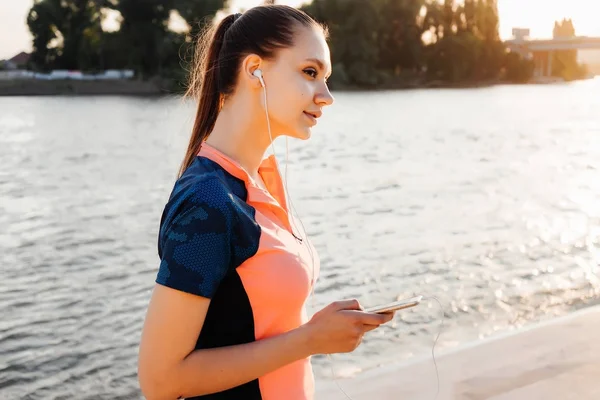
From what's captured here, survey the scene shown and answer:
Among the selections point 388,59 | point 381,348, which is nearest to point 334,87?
point 388,59

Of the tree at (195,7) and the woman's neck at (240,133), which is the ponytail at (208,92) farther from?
the tree at (195,7)

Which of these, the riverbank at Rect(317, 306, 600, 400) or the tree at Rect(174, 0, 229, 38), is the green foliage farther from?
the riverbank at Rect(317, 306, 600, 400)

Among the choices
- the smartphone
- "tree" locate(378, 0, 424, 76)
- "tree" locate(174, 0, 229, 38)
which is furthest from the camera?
"tree" locate(378, 0, 424, 76)

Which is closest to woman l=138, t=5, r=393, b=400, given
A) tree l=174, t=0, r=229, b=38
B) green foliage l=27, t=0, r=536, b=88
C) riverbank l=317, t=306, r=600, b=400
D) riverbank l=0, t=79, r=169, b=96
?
riverbank l=317, t=306, r=600, b=400

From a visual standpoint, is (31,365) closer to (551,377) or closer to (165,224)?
(551,377)

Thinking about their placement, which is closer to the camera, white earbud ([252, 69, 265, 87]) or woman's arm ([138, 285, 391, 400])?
woman's arm ([138, 285, 391, 400])

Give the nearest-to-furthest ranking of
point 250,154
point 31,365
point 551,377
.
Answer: point 250,154 → point 551,377 → point 31,365

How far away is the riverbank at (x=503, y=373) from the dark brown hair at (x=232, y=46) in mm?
2296

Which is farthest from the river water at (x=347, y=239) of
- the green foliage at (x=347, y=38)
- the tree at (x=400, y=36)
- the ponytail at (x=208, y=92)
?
the tree at (x=400, y=36)

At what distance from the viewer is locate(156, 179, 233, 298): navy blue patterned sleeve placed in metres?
1.29

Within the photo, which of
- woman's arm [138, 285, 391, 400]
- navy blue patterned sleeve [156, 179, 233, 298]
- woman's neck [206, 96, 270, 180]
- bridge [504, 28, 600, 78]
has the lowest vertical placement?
bridge [504, 28, 600, 78]

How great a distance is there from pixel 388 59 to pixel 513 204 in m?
57.5

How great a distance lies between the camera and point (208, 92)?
1.64 metres

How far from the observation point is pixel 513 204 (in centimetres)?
1417
